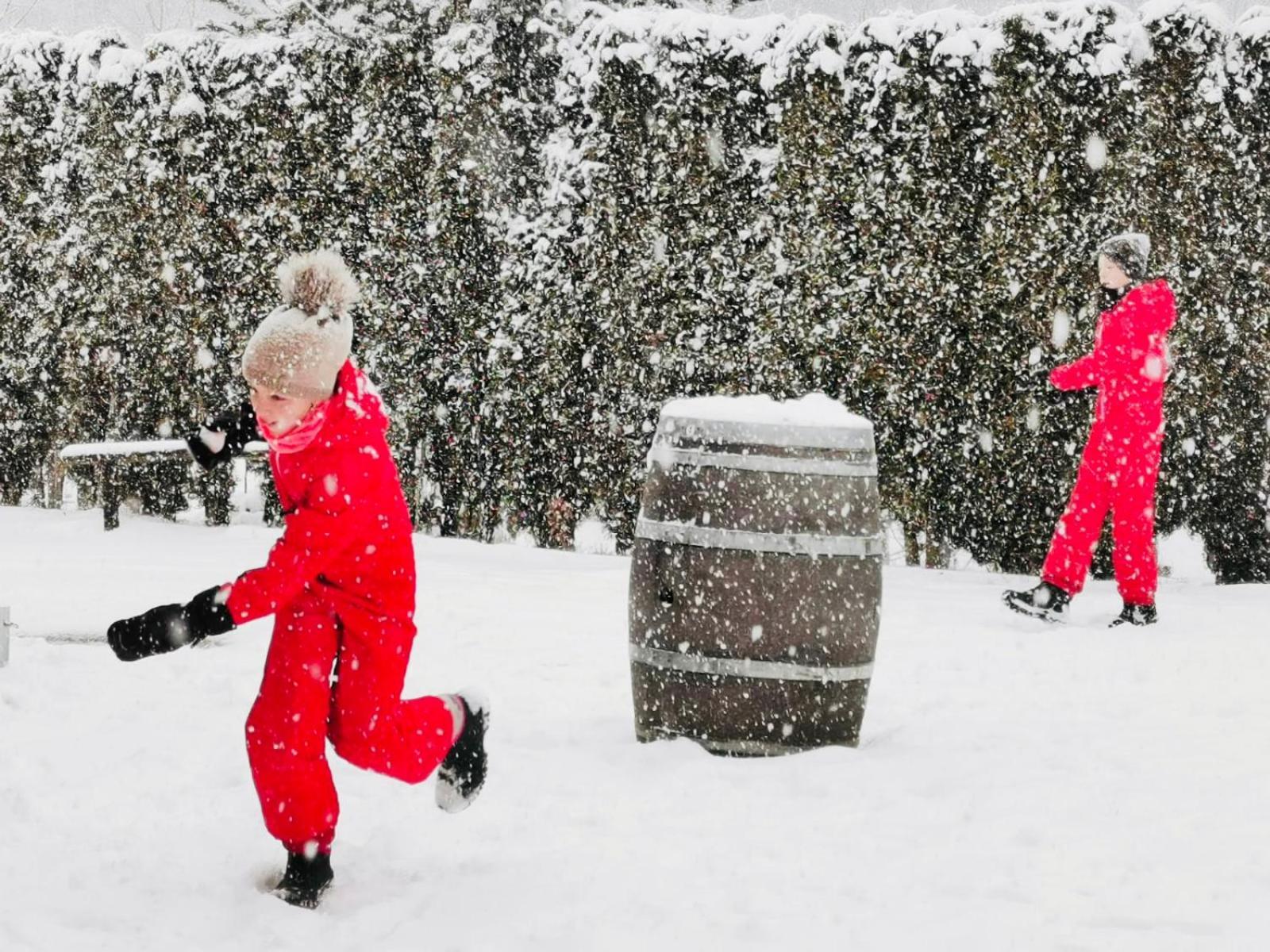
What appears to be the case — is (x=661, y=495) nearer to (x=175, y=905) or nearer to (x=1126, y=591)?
(x=175, y=905)

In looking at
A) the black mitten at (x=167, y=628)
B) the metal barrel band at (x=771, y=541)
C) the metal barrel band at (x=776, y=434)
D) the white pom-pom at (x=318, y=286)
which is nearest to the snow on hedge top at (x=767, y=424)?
the metal barrel band at (x=776, y=434)

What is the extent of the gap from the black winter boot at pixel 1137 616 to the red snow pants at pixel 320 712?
427cm

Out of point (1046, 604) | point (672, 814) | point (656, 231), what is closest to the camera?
point (672, 814)

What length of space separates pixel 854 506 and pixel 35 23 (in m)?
35.5

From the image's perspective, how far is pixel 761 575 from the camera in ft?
13.9

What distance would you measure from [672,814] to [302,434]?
4.78 ft

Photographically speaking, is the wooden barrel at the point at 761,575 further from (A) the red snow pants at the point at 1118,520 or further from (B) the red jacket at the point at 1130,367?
(B) the red jacket at the point at 1130,367

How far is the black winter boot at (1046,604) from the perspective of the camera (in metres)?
6.54

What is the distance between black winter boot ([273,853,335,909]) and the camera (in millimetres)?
3150

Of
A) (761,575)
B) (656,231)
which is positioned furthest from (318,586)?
(656,231)

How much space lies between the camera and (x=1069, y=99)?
7914mm

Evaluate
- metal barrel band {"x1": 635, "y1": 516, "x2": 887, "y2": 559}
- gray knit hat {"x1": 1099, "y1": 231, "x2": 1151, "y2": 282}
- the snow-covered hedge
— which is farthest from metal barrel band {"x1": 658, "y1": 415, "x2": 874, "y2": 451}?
the snow-covered hedge

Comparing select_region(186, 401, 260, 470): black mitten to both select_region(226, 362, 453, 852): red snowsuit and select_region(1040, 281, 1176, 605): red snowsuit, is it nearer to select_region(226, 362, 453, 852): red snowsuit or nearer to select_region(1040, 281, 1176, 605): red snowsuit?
select_region(226, 362, 453, 852): red snowsuit

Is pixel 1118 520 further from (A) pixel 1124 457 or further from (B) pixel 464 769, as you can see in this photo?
(B) pixel 464 769
